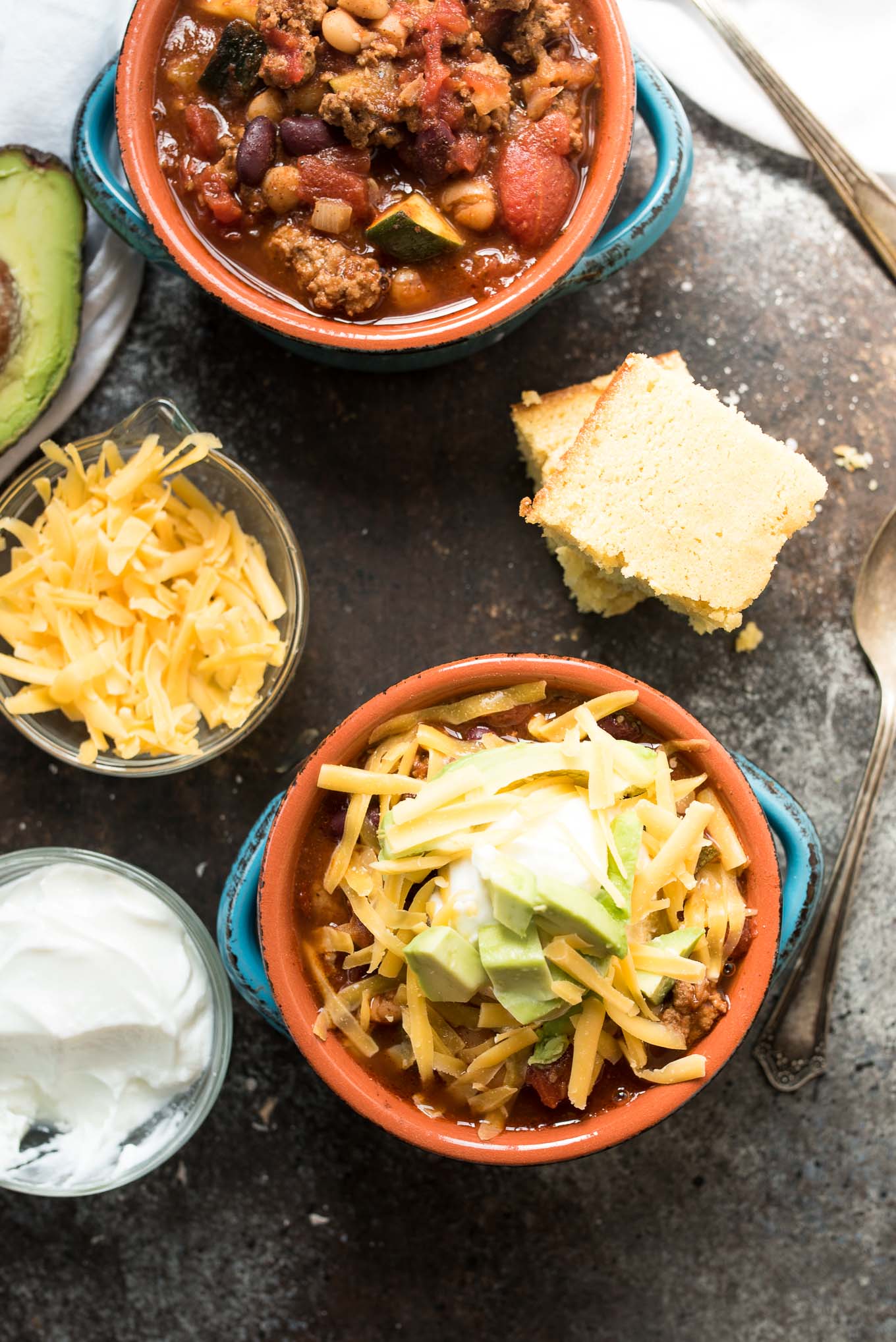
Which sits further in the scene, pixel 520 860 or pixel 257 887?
pixel 257 887

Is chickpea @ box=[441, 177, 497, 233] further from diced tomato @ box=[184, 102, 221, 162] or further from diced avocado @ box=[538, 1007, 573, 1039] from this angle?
diced avocado @ box=[538, 1007, 573, 1039]

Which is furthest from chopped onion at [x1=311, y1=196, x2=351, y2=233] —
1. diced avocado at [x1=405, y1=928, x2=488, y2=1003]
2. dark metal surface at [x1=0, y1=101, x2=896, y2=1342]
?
diced avocado at [x1=405, y1=928, x2=488, y2=1003]

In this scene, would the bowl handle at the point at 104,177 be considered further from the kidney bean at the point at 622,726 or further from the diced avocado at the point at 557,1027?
the diced avocado at the point at 557,1027

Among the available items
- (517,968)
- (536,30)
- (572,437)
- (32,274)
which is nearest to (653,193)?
(536,30)

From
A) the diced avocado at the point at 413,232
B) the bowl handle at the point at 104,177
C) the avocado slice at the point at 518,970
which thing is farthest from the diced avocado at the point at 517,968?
the bowl handle at the point at 104,177

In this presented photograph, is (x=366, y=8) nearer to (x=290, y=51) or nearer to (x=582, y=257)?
(x=290, y=51)
